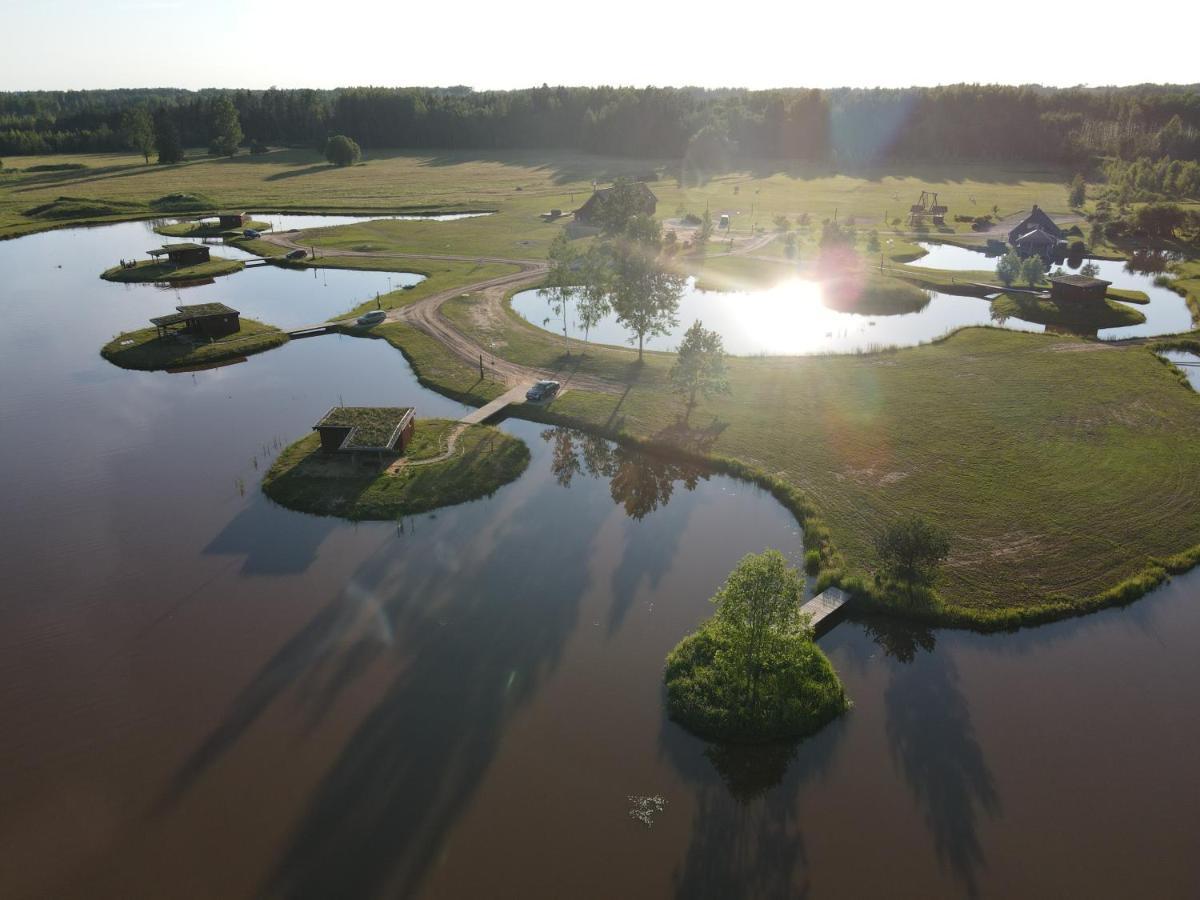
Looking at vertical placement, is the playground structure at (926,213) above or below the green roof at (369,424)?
below

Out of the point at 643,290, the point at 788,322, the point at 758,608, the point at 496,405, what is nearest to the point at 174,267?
the point at 496,405

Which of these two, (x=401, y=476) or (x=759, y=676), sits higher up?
(x=759, y=676)

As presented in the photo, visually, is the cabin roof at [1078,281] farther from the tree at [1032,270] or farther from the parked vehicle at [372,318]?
the parked vehicle at [372,318]

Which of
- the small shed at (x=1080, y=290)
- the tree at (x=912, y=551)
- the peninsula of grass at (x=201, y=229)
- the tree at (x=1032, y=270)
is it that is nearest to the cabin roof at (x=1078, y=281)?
the small shed at (x=1080, y=290)

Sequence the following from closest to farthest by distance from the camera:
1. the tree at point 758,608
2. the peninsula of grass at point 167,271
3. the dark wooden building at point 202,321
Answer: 1. the tree at point 758,608
2. the dark wooden building at point 202,321
3. the peninsula of grass at point 167,271

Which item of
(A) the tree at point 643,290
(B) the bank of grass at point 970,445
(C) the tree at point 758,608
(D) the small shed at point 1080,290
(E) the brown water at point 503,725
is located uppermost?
(A) the tree at point 643,290

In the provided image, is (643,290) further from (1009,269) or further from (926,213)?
(926,213)

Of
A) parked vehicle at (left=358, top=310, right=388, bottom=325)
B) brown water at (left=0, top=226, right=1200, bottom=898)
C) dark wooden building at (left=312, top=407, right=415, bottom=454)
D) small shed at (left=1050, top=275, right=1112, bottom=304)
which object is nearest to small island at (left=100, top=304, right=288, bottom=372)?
parked vehicle at (left=358, top=310, right=388, bottom=325)
